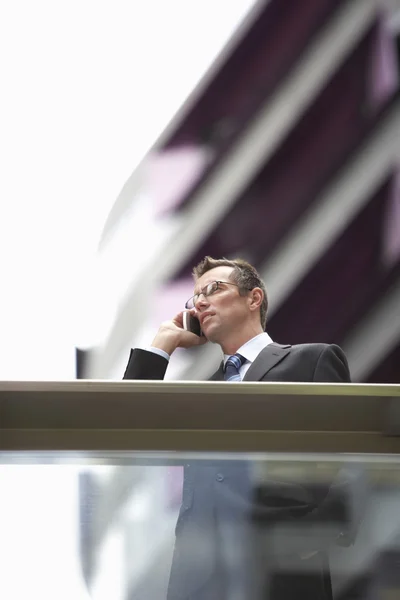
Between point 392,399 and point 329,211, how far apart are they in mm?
2745

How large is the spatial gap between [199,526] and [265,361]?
91 centimetres

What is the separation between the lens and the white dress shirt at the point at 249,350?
1.56 m

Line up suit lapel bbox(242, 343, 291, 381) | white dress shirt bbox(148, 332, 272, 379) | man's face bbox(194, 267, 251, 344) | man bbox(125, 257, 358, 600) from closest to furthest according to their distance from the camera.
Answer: man bbox(125, 257, 358, 600) → suit lapel bbox(242, 343, 291, 381) → white dress shirt bbox(148, 332, 272, 379) → man's face bbox(194, 267, 251, 344)

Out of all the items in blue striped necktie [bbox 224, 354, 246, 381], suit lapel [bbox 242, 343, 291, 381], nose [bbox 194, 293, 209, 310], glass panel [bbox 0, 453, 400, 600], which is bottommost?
blue striped necktie [bbox 224, 354, 246, 381]

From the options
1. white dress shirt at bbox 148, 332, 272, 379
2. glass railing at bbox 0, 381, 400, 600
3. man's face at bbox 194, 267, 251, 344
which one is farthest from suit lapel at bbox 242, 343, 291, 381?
glass railing at bbox 0, 381, 400, 600

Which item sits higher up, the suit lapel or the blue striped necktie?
the suit lapel

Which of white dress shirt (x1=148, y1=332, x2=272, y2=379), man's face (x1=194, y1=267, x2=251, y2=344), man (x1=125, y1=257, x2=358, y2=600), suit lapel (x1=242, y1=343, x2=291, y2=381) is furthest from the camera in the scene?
man's face (x1=194, y1=267, x2=251, y2=344)

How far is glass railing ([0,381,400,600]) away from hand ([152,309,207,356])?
1.01 metres

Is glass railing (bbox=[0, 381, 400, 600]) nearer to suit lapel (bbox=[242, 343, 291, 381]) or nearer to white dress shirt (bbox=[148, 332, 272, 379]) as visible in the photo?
suit lapel (bbox=[242, 343, 291, 381])

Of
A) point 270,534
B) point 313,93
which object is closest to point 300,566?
point 270,534

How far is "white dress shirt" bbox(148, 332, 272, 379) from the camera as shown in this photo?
1.56 m

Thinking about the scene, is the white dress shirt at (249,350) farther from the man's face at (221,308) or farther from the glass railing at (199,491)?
the glass railing at (199,491)

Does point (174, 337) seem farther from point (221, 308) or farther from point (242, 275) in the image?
point (242, 275)

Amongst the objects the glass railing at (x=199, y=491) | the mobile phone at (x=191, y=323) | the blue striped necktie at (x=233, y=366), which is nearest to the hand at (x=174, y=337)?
the mobile phone at (x=191, y=323)
